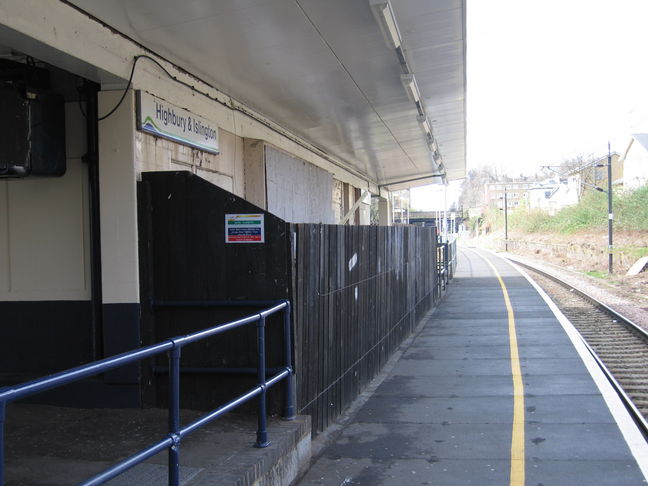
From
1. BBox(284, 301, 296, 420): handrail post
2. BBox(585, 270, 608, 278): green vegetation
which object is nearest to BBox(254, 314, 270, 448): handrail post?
BBox(284, 301, 296, 420): handrail post

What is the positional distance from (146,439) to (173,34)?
328 cm

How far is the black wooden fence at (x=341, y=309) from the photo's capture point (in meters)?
5.46

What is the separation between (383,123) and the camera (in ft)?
36.2

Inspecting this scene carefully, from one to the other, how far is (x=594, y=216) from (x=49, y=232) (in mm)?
50382

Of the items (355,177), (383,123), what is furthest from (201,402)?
(355,177)

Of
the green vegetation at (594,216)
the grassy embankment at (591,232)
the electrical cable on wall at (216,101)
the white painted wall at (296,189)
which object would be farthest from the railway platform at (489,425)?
the green vegetation at (594,216)

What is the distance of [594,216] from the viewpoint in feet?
165

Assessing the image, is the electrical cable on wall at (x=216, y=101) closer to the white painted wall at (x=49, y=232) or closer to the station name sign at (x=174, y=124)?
the station name sign at (x=174, y=124)

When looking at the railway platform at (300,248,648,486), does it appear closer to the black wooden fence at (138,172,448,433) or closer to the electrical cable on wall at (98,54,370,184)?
the black wooden fence at (138,172,448,433)

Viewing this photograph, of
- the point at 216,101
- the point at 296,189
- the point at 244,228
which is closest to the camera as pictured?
the point at 244,228

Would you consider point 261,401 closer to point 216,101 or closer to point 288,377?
point 288,377

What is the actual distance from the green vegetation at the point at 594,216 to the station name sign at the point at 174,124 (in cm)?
3944

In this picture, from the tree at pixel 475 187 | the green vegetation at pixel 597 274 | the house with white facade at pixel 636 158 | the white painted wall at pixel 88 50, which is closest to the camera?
the white painted wall at pixel 88 50

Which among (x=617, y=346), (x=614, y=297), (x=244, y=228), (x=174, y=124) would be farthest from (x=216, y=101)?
(x=614, y=297)
